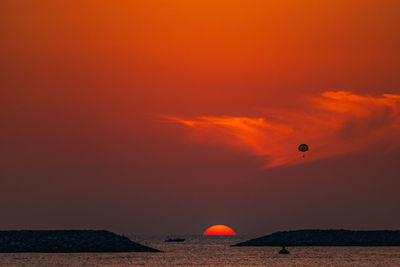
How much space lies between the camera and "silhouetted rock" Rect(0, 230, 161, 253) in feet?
490

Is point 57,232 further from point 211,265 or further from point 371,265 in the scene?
point 371,265

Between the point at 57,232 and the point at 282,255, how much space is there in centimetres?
4759

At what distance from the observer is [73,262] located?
4594 inches

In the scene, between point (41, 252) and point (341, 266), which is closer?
point (341, 266)

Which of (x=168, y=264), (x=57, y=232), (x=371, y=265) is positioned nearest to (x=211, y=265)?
(x=168, y=264)

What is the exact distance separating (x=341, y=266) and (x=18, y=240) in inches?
2805

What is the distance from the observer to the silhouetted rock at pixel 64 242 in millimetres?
149500

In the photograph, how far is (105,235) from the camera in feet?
506

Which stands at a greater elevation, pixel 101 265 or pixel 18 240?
pixel 18 240

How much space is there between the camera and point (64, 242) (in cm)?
15150

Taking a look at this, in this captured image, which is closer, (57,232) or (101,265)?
(101,265)

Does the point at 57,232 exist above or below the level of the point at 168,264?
above

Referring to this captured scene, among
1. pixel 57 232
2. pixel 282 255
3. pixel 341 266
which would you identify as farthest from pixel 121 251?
pixel 341 266

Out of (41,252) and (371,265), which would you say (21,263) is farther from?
(371,265)
